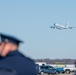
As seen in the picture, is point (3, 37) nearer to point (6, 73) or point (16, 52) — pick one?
point (16, 52)

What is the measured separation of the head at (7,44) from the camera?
2959 mm

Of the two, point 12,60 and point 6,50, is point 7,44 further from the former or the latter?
point 12,60

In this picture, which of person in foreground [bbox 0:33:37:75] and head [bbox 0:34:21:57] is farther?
head [bbox 0:34:21:57]

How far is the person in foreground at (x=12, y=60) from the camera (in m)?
2.76

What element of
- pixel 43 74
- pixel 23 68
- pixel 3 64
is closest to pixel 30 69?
pixel 23 68

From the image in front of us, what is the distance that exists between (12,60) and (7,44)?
0.72 ft

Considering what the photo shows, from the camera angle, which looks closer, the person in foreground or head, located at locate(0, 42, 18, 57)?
the person in foreground

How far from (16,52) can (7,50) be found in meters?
0.07

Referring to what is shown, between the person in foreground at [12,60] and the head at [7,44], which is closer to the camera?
the person in foreground at [12,60]

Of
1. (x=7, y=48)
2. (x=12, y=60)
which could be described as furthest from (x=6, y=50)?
(x=12, y=60)

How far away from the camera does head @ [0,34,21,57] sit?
2959 millimetres

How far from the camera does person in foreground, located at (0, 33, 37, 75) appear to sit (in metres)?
2.76

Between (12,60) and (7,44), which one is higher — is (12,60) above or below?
below

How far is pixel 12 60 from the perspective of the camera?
2.82 meters
